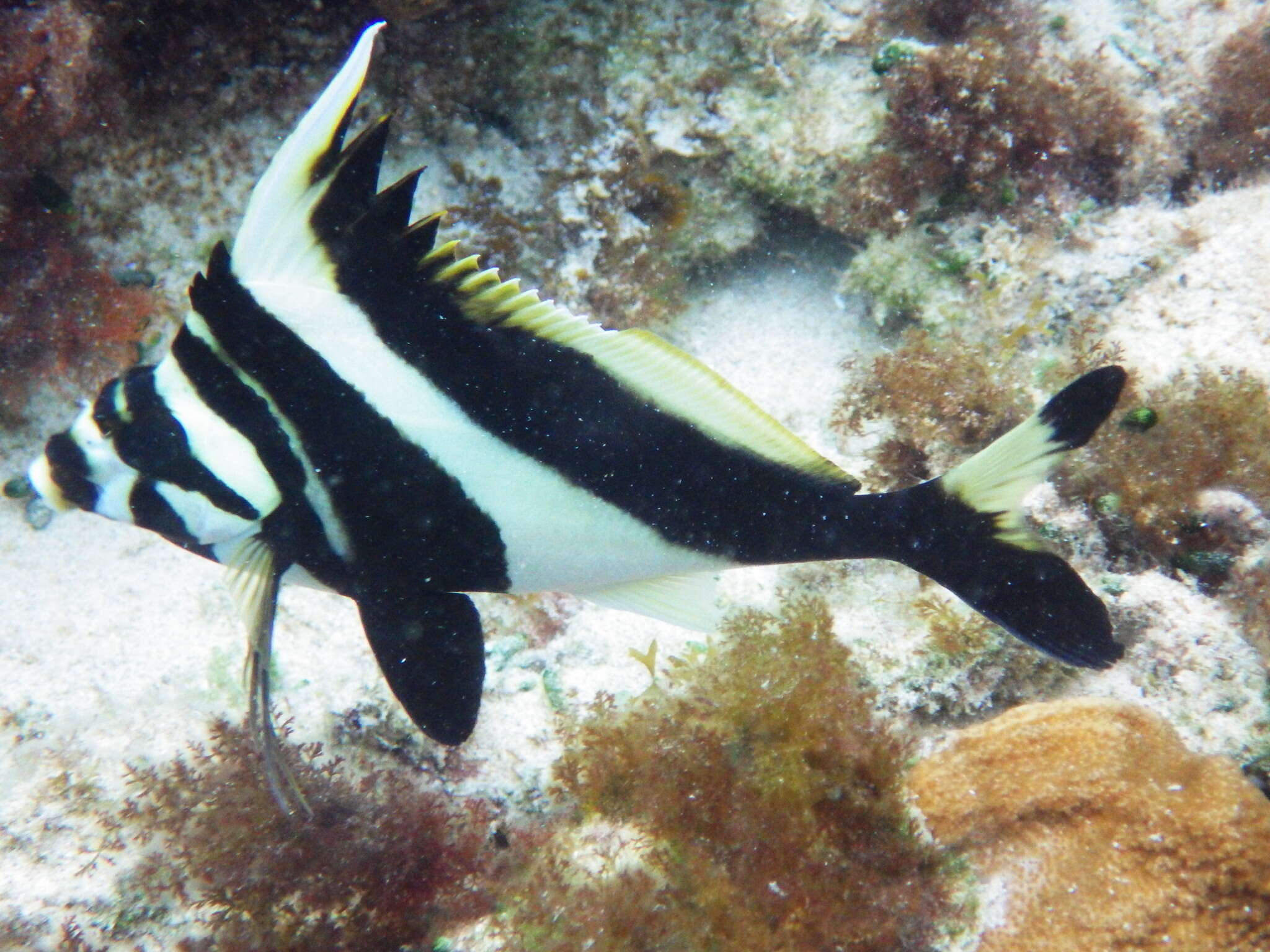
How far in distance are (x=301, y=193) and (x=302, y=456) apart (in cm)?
58

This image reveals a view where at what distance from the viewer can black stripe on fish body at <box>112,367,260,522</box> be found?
1727 mm

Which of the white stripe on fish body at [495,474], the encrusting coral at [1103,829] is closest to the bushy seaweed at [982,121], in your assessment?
the encrusting coral at [1103,829]

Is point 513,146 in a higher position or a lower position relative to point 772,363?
higher

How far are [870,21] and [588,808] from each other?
380cm

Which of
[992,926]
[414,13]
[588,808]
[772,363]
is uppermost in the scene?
[414,13]

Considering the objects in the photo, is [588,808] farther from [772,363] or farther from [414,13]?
[414,13]

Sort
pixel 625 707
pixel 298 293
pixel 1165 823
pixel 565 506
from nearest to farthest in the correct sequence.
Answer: pixel 298 293, pixel 565 506, pixel 1165 823, pixel 625 707

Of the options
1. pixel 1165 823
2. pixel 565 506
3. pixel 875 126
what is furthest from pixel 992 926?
pixel 875 126

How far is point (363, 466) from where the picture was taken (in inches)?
69.7

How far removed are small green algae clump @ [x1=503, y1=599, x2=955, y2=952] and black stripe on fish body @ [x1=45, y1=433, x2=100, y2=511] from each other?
168 cm

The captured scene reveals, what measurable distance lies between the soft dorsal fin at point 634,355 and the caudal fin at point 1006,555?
0.42 m

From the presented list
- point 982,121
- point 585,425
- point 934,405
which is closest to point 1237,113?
point 982,121

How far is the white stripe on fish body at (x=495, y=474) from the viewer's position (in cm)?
169

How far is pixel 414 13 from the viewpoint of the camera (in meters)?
3.22
